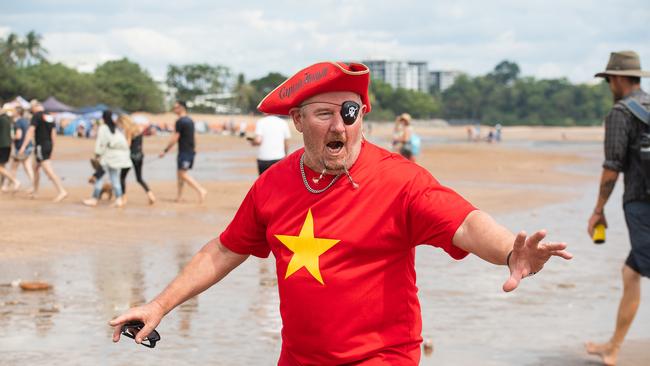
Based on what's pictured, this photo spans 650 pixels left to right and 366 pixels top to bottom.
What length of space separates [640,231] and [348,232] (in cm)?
358

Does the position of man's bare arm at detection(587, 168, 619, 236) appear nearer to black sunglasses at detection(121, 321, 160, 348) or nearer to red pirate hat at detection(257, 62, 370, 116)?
red pirate hat at detection(257, 62, 370, 116)

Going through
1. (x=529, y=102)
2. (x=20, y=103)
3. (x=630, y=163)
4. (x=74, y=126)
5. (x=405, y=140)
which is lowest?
(x=529, y=102)

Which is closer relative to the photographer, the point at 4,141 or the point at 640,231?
the point at 640,231

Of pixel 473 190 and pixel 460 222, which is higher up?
pixel 460 222

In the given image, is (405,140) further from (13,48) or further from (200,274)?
(13,48)

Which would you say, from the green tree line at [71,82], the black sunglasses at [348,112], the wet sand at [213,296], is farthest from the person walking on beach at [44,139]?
the green tree line at [71,82]

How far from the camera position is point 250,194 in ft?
13.0

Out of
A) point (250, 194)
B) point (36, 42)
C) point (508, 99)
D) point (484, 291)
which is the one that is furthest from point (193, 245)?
point (508, 99)

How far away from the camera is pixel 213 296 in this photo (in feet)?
30.1

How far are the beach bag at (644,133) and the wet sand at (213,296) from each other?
1.46 meters

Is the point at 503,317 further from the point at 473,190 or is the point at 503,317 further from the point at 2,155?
the point at 473,190

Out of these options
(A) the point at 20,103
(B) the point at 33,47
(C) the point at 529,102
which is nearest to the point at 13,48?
(B) the point at 33,47

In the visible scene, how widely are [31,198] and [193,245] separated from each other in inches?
271

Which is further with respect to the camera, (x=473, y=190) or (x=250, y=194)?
(x=473, y=190)
